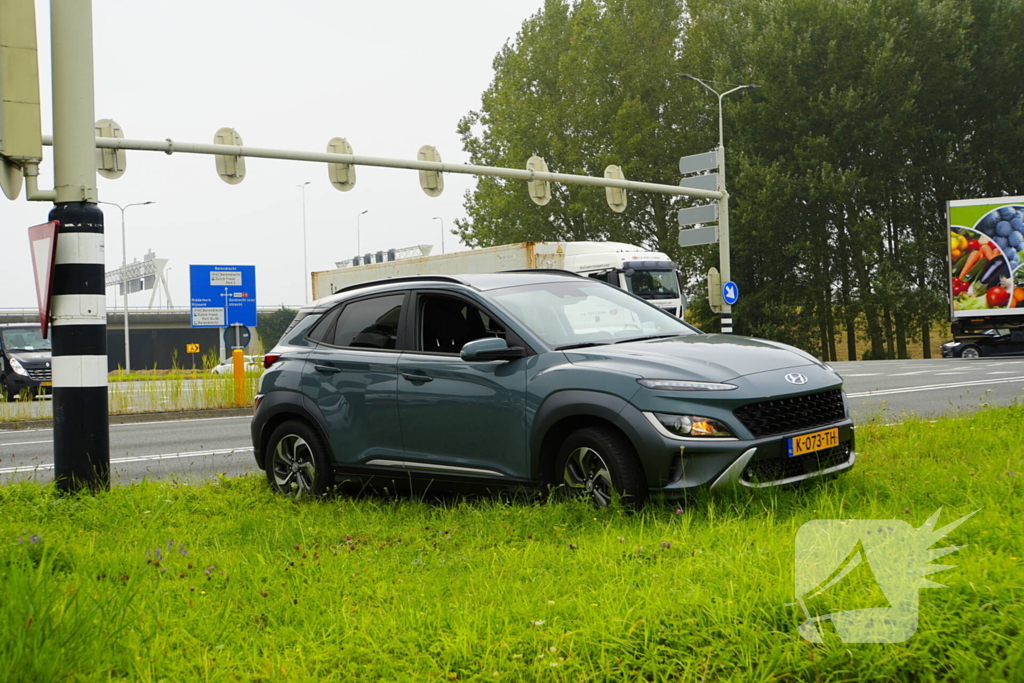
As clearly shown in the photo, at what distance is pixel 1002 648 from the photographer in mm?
3115

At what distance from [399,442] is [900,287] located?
3523cm

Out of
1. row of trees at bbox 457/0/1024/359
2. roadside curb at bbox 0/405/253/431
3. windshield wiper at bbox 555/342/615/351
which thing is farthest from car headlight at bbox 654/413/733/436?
row of trees at bbox 457/0/1024/359

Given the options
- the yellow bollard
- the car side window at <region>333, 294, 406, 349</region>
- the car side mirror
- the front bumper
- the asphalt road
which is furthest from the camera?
the yellow bollard

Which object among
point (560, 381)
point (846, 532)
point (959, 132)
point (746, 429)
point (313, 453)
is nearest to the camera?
point (846, 532)

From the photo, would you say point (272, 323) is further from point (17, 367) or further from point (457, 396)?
point (457, 396)

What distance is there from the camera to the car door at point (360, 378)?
6.90 m

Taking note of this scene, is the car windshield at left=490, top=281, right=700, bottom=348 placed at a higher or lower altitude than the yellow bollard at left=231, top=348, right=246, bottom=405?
higher

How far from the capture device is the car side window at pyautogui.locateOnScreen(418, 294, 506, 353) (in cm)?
677

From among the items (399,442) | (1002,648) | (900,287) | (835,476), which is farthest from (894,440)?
(900,287)

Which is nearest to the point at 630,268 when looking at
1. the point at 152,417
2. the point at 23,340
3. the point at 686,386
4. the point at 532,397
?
the point at 152,417

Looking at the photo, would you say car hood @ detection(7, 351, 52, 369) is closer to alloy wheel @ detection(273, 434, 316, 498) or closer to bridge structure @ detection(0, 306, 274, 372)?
alloy wheel @ detection(273, 434, 316, 498)

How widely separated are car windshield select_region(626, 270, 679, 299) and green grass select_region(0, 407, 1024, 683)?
22.8 metres

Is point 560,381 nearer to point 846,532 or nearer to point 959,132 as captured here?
point 846,532

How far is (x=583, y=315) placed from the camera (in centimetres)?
674
